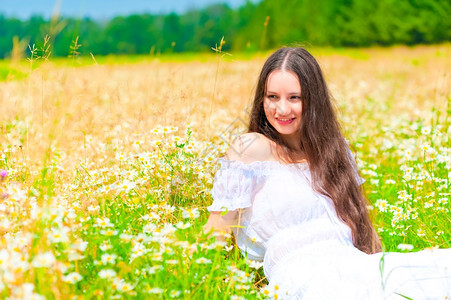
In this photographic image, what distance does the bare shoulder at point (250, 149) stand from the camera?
287 cm

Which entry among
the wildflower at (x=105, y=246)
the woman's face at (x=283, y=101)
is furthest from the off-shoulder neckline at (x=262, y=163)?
the wildflower at (x=105, y=246)

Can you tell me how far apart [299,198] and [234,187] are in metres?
0.36

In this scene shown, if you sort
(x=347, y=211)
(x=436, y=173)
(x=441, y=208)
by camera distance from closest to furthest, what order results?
1. (x=347, y=211)
2. (x=441, y=208)
3. (x=436, y=173)

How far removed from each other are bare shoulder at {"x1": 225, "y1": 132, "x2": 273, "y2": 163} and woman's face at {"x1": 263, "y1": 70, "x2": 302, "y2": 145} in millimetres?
118

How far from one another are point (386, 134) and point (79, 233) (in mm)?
4172

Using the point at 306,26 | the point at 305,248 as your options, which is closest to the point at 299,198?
the point at 305,248

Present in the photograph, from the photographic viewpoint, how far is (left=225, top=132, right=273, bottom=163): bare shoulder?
9.42 feet

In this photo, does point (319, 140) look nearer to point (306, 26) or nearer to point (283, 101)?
point (283, 101)

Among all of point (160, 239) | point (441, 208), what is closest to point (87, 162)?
point (160, 239)

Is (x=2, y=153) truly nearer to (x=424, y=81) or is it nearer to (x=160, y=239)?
(x=160, y=239)

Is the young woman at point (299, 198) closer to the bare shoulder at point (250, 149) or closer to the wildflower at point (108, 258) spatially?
the bare shoulder at point (250, 149)

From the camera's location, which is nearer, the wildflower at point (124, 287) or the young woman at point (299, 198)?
the wildflower at point (124, 287)

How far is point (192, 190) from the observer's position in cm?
316

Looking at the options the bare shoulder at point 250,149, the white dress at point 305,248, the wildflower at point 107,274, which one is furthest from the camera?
the bare shoulder at point 250,149
